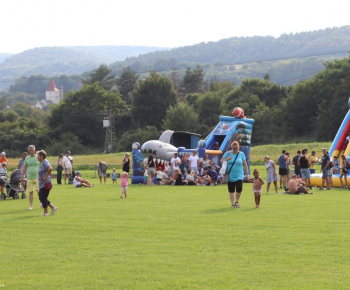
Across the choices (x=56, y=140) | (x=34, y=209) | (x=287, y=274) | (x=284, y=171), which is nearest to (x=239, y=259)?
(x=287, y=274)

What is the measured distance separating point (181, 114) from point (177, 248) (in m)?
62.8

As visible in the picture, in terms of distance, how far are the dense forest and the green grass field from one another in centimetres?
5504

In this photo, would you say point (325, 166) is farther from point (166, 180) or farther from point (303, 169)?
point (166, 180)

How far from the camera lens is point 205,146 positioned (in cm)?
2750

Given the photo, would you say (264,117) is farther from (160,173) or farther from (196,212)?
(196,212)

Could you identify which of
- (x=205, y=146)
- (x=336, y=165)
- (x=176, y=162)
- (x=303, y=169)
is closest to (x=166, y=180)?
(x=176, y=162)

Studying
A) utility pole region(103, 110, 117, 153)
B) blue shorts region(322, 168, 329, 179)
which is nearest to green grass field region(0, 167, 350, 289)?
blue shorts region(322, 168, 329, 179)

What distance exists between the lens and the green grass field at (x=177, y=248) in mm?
6773

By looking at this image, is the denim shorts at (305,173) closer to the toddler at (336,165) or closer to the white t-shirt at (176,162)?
the toddler at (336,165)

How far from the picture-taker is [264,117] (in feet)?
240

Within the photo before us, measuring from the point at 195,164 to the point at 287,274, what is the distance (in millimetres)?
18193

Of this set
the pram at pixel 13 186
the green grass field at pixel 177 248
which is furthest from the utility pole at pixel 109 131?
the green grass field at pixel 177 248

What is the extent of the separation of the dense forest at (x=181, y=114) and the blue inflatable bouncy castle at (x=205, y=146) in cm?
3889

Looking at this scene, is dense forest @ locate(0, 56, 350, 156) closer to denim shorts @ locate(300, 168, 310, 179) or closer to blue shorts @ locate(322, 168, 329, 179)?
blue shorts @ locate(322, 168, 329, 179)
